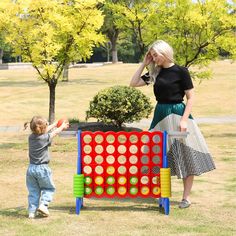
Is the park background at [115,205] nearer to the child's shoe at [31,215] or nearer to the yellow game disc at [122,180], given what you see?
the child's shoe at [31,215]

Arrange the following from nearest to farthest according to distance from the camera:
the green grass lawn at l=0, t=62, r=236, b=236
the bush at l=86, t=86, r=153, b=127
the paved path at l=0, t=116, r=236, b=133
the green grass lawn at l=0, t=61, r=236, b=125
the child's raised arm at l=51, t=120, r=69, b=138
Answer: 1. the green grass lawn at l=0, t=62, r=236, b=236
2. the child's raised arm at l=51, t=120, r=69, b=138
3. the bush at l=86, t=86, r=153, b=127
4. the paved path at l=0, t=116, r=236, b=133
5. the green grass lawn at l=0, t=61, r=236, b=125

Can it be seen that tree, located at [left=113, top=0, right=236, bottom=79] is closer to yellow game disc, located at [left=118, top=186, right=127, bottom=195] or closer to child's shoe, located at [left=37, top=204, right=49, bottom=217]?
yellow game disc, located at [left=118, top=186, right=127, bottom=195]

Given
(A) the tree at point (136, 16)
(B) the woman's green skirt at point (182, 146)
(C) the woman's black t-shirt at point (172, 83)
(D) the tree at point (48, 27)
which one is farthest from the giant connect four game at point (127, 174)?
(A) the tree at point (136, 16)

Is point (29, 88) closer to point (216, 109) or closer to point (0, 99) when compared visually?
point (0, 99)

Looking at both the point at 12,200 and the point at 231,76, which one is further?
the point at 231,76

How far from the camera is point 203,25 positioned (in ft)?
47.5

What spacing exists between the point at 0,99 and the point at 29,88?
574cm

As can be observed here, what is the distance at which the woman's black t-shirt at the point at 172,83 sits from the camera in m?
6.57

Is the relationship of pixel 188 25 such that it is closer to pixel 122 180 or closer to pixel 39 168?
pixel 122 180

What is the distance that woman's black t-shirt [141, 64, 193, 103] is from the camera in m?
6.57

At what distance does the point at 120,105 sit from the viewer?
14.2 m

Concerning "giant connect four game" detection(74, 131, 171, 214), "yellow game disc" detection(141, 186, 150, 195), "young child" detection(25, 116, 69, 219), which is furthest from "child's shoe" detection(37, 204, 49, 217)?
"yellow game disc" detection(141, 186, 150, 195)

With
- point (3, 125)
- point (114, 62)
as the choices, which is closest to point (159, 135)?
point (3, 125)

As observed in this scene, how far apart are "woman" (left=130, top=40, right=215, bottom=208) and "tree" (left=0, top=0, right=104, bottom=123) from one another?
605 cm
